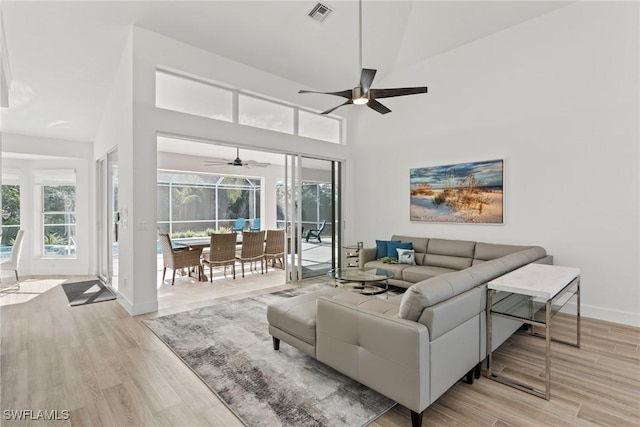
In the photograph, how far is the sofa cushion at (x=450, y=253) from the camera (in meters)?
4.68

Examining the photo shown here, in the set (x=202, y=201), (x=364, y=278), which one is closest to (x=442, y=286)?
(x=364, y=278)

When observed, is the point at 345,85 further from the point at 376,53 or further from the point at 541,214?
the point at 541,214

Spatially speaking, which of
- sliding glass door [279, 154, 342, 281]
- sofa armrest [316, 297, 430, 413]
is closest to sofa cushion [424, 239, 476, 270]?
sliding glass door [279, 154, 342, 281]

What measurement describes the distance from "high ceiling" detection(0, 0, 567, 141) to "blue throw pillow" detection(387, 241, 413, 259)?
319 centimetres

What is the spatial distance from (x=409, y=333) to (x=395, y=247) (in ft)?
11.5

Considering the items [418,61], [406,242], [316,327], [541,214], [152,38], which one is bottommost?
[316,327]

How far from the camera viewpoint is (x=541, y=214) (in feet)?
13.9

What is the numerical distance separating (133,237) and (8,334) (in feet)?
5.06

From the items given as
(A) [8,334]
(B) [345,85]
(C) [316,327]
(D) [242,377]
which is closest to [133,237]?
(A) [8,334]

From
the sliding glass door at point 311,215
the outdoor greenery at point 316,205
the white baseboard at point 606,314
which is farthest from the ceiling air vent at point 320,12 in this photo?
the white baseboard at point 606,314

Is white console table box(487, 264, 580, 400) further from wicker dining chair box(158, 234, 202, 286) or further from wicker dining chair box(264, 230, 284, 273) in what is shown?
wicker dining chair box(158, 234, 202, 286)

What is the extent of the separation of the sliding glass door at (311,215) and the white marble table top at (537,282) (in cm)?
383

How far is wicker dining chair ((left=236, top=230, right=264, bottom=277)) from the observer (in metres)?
6.22

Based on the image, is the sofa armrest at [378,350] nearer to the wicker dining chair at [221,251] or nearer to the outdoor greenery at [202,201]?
the wicker dining chair at [221,251]
